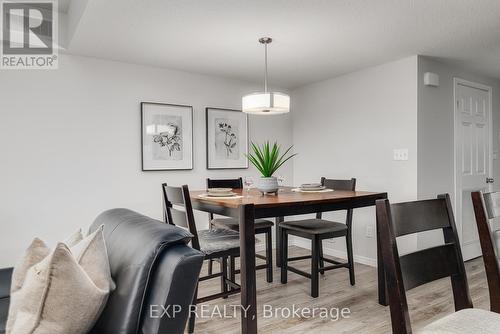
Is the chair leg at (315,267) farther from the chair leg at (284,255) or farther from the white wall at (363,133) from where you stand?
the white wall at (363,133)

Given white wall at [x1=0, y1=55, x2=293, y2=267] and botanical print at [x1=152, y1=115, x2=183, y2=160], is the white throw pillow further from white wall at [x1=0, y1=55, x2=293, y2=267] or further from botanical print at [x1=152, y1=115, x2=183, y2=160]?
botanical print at [x1=152, y1=115, x2=183, y2=160]

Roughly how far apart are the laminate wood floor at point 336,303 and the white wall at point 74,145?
1244 mm

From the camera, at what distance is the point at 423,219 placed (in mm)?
1191

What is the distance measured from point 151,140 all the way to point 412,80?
8.68 ft

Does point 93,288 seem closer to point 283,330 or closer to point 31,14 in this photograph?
point 283,330

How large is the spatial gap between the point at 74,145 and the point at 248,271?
2.12 meters

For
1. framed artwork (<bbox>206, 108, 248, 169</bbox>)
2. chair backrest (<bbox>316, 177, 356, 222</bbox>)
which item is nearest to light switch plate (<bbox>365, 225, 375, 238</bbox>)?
chair backrest (<bbox>316, 177, 356, 222</bbox>)

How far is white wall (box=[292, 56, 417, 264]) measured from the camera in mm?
3252

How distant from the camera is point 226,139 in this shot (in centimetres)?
394

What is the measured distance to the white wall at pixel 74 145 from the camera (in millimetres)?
2789

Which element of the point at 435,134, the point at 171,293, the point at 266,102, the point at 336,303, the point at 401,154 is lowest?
the point at 336,303

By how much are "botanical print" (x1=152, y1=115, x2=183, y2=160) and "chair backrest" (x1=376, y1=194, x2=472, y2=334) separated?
2.76m

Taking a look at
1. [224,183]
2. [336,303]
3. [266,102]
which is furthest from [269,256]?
[266,102]

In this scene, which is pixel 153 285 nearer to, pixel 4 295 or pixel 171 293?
pixel 171 293
